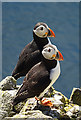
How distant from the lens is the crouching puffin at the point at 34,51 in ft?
18.0

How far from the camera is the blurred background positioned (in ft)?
42.4

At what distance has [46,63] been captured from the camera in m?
4.79

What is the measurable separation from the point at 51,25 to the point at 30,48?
31.7 ft

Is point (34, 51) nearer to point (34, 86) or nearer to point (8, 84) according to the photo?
point (8, 84)

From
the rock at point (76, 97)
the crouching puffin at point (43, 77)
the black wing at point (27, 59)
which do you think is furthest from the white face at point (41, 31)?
the rock at point (76, 97)

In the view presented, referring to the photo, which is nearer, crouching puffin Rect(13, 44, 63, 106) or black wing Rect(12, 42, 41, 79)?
crouching puffin Rect(13, 44, 63, 106)

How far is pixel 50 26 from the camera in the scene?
49.6 ft

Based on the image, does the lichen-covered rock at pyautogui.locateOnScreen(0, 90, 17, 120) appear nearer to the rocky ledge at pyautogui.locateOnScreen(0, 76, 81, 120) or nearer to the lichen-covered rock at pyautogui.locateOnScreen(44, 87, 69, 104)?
the rocky ledge at pyautogui.locateOnScreen(0, 76, 81, 120)

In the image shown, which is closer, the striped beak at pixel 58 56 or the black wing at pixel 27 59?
the striped beak at pixel 58 56

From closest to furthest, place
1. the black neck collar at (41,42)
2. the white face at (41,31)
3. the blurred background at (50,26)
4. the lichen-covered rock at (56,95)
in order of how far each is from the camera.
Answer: the lichen-covered rock at (56,95), the white face at (41,31), the black neck collar at (41,42), the blurred background at (50,26)

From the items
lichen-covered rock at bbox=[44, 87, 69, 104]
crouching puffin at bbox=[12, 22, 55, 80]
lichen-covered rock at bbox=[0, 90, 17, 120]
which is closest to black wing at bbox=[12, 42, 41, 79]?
crouching puffin at bbox=[12, 22, 55, 80]

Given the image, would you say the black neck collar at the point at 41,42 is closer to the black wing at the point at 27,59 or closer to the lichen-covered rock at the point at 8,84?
the black wing at the point at 27,59

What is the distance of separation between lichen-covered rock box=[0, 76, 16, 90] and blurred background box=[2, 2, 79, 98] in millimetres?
6864

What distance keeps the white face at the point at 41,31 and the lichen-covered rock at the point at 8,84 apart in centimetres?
100
